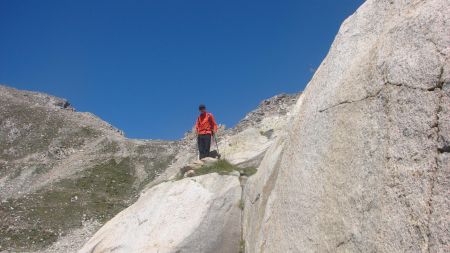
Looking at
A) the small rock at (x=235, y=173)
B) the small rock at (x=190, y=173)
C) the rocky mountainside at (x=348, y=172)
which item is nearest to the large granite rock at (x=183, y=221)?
the rocky mountainside at (x=348, y=172)

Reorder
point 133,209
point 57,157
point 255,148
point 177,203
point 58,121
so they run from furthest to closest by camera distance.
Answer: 1. point 58,121
2. point 57,157
3. point 255,148
4. point 133,209
5. point 177,203

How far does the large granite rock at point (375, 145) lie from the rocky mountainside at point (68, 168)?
11023 mm

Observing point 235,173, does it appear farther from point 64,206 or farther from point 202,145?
point 64,206

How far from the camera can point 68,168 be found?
2756 inches

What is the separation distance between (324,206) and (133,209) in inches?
512

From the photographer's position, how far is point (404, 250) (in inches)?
333

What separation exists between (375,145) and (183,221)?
415 inches

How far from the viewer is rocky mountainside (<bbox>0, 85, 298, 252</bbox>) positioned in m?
46.3

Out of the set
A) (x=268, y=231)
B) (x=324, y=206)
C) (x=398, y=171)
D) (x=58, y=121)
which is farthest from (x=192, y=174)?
(x=58, y=121)

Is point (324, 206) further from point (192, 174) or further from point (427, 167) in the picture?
point (192, 174)

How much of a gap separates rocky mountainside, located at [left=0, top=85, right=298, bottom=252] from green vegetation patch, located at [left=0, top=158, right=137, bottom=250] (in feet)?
0.28

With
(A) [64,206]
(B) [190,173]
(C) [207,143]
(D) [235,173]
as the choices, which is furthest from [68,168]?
(D) [235,173]

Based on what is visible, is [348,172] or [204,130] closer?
[348,172]

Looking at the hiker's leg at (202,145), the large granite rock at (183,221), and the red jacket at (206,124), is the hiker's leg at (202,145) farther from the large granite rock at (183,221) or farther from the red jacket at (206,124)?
the large granite rock at (183,221)
